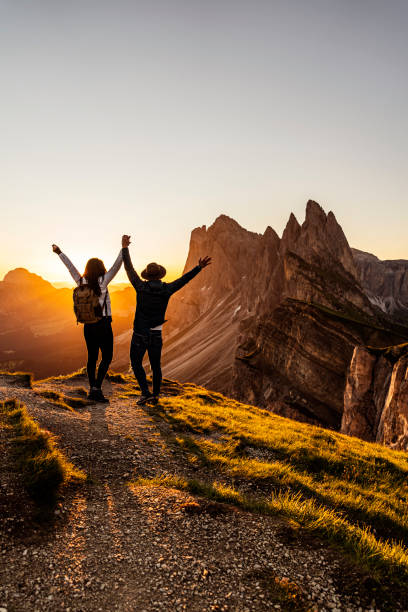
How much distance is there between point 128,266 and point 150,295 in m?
1.26

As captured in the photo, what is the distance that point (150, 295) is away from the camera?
12.0 meters

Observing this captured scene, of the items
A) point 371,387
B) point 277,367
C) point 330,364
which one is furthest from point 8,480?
point 277,367

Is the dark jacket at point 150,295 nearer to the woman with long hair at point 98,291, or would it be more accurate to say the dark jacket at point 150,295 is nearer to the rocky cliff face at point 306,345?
the woman with long hair at point 98,291

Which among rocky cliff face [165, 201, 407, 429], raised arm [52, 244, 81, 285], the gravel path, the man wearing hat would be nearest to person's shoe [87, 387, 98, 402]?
the man wearing hat

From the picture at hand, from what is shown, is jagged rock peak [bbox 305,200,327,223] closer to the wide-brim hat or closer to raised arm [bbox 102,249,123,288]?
the wide-brim hat

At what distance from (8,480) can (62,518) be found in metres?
1.26

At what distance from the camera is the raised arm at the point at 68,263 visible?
37.6 feet

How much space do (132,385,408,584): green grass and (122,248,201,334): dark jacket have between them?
3454 millimetres

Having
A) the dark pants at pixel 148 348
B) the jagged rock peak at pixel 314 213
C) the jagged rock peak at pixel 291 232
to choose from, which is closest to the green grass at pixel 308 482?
the dark pants at pixel 148 348

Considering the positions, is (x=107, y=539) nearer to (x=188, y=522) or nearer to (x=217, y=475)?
(x=188, y=522)

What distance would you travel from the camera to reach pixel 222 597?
3.76 metres

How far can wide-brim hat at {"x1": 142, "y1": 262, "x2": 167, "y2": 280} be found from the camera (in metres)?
12.1

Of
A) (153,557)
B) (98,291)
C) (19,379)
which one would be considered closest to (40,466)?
(153,557)

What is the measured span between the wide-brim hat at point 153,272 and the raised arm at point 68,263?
2.26 metres
